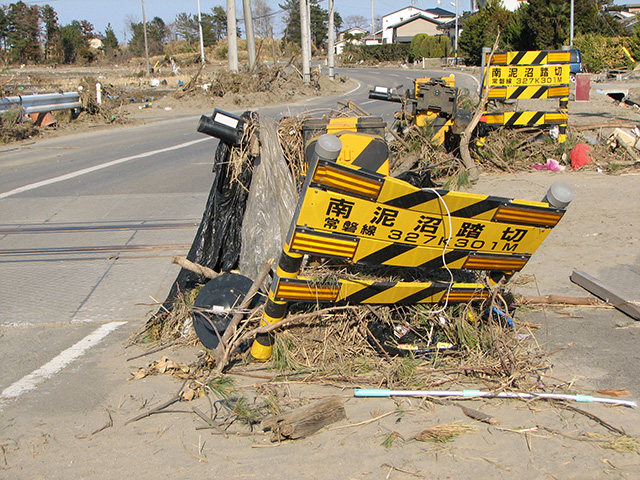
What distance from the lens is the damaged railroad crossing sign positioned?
130 inches

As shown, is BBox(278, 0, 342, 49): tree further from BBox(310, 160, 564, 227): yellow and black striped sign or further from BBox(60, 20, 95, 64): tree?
BBox(310, 160, 564, 227): yellow and black striped sign

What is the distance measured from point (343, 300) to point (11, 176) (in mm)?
10252

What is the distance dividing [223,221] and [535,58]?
8.53 meters

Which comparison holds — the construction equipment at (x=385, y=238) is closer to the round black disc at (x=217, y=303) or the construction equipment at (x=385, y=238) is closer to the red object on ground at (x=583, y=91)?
the round black disc at (x=217, y=303)

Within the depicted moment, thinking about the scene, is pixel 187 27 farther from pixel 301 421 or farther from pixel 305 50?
pixel 301 421

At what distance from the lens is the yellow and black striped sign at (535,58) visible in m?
11.1

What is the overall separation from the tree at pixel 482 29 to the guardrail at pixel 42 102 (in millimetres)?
43647

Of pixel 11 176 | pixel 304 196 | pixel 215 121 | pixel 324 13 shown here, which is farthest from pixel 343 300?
pixel 324 13

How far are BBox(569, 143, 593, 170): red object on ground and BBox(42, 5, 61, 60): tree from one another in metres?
73.8

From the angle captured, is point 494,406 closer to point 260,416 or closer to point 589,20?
point 260,416

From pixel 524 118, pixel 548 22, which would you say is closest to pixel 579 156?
pixel 524 118

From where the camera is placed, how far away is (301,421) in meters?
3.06

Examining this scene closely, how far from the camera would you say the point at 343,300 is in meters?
3.73

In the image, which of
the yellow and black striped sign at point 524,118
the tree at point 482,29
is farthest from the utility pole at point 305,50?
the yellow and black striped sign at point 524,118
